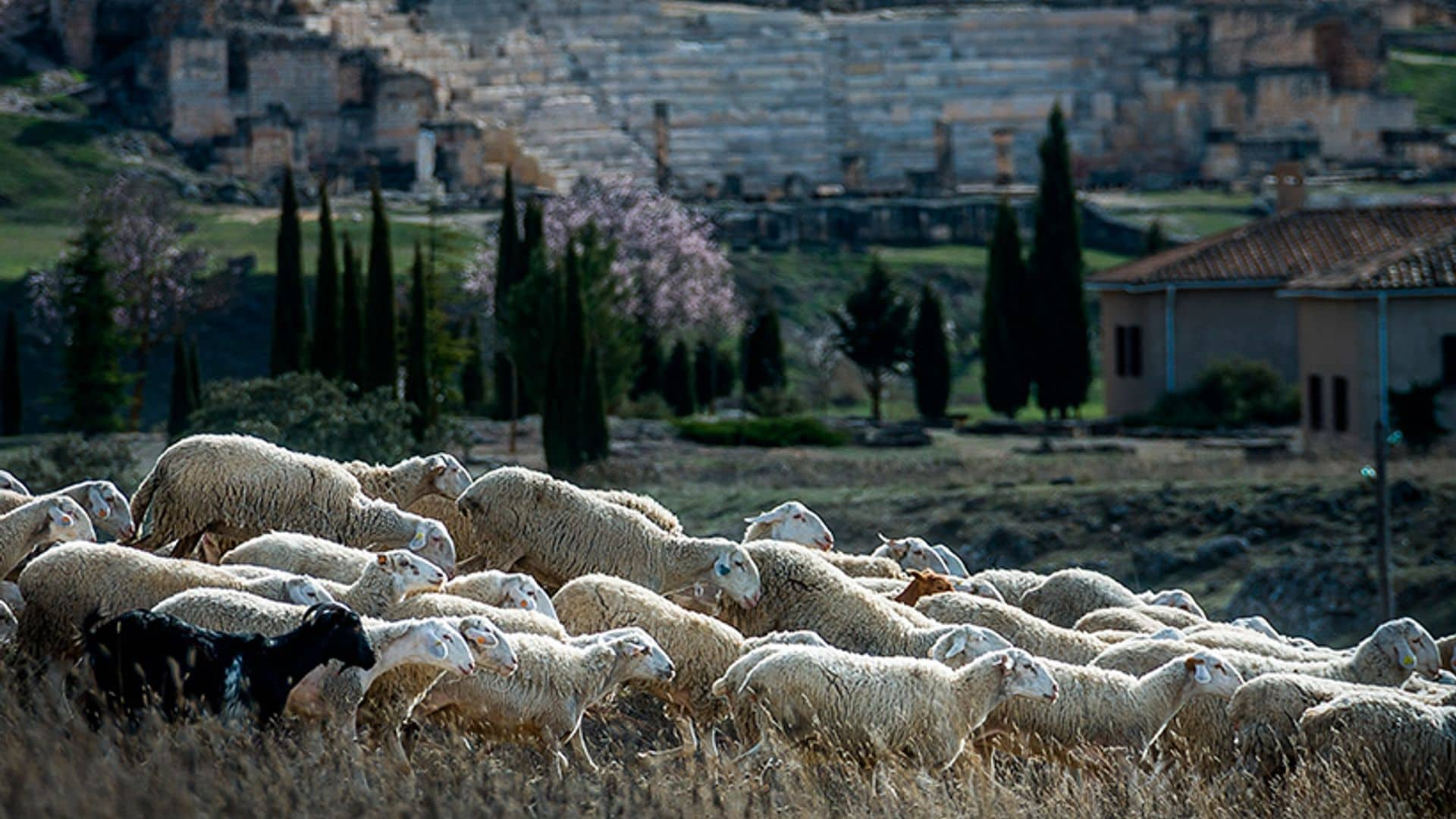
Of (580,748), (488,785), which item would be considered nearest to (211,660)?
(488,785)

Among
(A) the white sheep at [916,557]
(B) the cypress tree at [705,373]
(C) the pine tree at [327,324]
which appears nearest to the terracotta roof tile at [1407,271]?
(C) the pine tree at [327,324]

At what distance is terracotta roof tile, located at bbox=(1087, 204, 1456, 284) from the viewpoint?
4081 centimetres

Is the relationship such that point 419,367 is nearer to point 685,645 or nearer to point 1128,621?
point 1128,621

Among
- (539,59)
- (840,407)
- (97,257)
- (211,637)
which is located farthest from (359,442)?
(539,59)

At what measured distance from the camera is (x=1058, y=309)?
4456 cm

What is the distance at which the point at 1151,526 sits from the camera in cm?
2802

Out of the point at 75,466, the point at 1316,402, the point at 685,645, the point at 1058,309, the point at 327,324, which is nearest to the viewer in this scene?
the point at 685,645

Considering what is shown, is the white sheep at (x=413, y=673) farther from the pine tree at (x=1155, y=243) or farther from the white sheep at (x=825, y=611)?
the pine tree at (x=1155, y=243)

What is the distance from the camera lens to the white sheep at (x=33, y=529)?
41.6 ft

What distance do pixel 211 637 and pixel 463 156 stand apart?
6303cm

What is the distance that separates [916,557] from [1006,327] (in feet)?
94.8

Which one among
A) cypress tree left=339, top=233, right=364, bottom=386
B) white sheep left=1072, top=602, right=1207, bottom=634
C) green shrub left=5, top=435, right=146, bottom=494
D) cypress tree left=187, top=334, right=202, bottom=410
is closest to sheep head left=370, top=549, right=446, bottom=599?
white sheep left=1072, top=602, right=1207, bottom=634

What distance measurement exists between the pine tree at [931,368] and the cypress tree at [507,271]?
285 inches

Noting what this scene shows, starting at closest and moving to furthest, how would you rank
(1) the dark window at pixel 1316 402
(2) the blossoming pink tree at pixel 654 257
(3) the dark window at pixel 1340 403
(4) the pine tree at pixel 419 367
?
(4) the pine tree at pixel 419 367, (3) the dark window at pixel 1340 403, (1) the dark window at pixel 1316 402, (2) the blossoming pink tree at pixel 654 257
